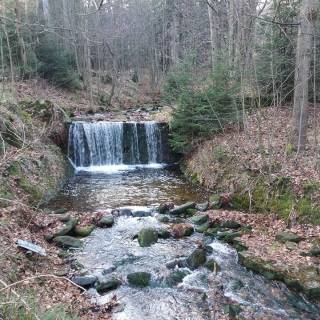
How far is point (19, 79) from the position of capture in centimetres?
2044

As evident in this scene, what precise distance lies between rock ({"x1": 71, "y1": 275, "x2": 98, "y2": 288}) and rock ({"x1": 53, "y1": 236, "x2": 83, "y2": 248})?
5.06ft

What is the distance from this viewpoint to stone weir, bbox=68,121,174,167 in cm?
1748

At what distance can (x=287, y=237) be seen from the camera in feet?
27.9

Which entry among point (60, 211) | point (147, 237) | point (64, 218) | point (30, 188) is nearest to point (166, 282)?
point (147, 237)

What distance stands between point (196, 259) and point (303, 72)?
20.3 feet

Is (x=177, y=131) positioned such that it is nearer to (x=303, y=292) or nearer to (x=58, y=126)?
(x=58, y=126)

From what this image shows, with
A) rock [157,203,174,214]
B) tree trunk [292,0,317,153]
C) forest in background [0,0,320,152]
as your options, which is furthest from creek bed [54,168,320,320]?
forest in background [0,0,320,152]

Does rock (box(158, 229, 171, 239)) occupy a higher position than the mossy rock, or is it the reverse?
the mossy rock

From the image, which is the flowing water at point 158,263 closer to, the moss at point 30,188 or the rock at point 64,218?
the moss at point 30,188

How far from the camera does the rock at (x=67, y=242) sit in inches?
340

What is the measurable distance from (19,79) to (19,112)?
749cm

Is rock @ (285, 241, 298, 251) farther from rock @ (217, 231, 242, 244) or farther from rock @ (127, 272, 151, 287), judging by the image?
rock @ (127, 272, 151, 287)

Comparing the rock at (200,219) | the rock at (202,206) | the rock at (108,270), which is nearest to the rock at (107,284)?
the rock at (108,270)

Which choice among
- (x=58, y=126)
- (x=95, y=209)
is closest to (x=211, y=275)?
(x=95, y=209)
